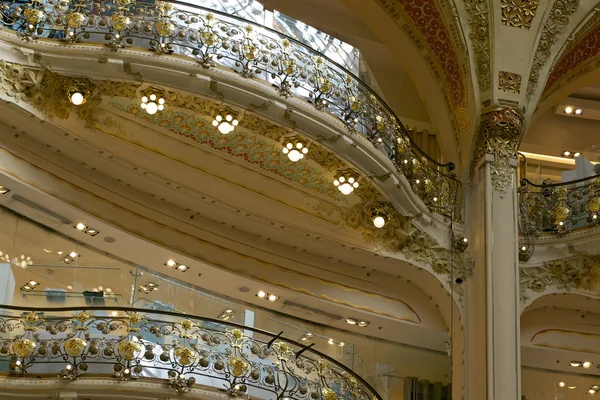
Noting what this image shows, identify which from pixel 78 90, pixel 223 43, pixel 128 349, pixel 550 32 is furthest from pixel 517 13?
pixel 128 349

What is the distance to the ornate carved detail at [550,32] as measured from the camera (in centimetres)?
1452

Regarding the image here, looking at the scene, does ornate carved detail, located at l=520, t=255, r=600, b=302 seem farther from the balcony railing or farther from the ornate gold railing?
the ornate gold railing

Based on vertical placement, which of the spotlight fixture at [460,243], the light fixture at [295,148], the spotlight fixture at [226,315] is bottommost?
the spotlight fixture at [226,315]

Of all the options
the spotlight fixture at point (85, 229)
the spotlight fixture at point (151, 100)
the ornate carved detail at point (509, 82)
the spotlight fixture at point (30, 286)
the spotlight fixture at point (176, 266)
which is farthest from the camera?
the ornate carved detail at point (509, 82)

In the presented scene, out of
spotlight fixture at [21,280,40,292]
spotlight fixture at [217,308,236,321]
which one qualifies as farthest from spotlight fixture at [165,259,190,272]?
spotlight fixture at [21,280,40,292]

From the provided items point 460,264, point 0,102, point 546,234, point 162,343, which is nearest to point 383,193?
point 460,264

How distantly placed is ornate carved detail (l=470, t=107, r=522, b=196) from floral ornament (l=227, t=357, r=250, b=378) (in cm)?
460

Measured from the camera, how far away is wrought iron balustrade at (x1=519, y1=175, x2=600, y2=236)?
14.1 metres

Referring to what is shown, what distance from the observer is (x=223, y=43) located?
1200 centimetres

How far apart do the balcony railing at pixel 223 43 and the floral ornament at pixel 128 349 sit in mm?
3088

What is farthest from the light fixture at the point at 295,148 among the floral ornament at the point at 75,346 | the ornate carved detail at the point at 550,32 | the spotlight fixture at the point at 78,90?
the ornate carved detail at the point at 550,32

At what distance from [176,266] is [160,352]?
9.54 feet

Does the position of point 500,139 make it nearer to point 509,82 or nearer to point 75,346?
point 509,82

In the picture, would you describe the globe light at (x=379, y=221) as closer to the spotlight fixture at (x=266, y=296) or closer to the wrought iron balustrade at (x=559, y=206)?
the spotlight fixture at (x=266, y=296)
